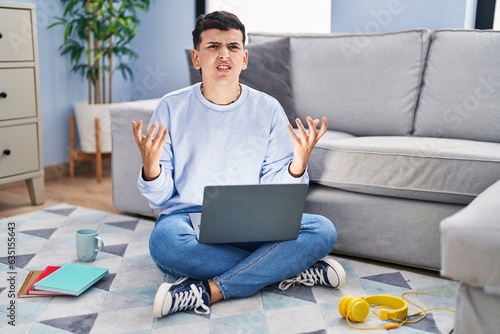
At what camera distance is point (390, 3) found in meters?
3.02

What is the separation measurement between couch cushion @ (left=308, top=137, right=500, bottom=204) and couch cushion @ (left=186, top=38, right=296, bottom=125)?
0.47 m

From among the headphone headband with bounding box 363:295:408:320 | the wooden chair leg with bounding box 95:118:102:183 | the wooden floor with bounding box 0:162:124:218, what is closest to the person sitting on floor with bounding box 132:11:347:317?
the headphone headband with bounding box 363:295:408:320

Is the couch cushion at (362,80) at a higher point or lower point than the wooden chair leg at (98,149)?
higher

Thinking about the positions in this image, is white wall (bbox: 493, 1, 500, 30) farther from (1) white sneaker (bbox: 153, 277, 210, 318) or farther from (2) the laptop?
(1) white sneaker (bbox: 153, 277, 210, 318)

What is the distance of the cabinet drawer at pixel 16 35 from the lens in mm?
2693

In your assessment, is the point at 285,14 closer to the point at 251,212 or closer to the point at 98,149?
the point at 98,149

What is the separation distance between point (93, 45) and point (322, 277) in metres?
2.44

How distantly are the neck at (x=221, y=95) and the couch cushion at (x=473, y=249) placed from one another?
0.84 m

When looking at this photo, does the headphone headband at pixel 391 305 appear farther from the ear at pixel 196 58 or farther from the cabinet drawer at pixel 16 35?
the cabinet drawer at pixel 16 35

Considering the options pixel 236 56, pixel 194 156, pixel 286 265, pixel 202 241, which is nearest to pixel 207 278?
pixel 202 241

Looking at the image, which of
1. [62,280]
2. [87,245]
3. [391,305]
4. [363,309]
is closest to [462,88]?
[391,305]

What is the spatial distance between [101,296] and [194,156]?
0.53m

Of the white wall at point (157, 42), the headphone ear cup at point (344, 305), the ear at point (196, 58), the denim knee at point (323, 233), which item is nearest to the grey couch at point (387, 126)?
the denim knee at point (323, 233)

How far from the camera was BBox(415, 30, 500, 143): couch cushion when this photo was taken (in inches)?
93.7
